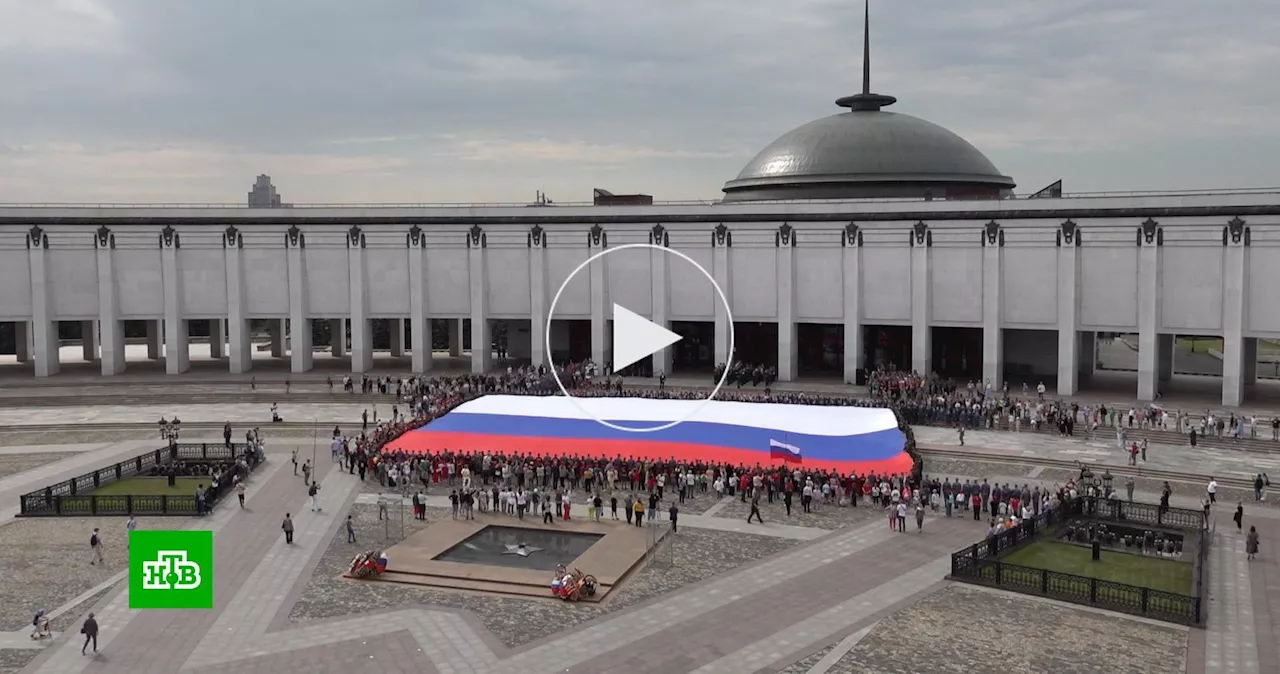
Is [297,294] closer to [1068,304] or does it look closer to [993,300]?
[993,300]

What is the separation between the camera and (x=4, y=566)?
3158cm

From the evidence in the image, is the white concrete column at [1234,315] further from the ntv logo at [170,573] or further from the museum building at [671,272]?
the ntv logo at [170,573]

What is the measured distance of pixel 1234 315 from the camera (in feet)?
190

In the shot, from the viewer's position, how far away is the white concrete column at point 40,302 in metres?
73.4

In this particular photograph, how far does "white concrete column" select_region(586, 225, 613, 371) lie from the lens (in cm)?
7262

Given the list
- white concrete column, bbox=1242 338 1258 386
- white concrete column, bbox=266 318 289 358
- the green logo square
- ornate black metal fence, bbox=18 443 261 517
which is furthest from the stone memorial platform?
white concrete column, bbox=266 318 289 358

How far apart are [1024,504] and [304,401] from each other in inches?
1692

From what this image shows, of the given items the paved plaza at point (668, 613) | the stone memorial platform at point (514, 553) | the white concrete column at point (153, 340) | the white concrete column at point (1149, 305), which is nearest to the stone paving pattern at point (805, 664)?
the paved plaza at point (668, 613)

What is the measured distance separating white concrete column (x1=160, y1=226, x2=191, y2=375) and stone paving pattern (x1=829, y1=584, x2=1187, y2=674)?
2427 inches

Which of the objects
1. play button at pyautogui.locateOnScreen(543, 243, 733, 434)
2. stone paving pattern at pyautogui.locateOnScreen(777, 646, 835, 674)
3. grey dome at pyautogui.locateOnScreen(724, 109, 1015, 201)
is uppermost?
grey dome at pyautogui.locateOnScreen(724, 109, 1015, 201)

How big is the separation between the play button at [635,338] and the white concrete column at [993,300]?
781 inches

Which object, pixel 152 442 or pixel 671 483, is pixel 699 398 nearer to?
pixel 671 483

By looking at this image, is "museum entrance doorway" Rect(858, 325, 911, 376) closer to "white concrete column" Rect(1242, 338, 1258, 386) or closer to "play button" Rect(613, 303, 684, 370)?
"play button" Rect(613, 303, 684, 370)

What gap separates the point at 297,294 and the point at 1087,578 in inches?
2346
